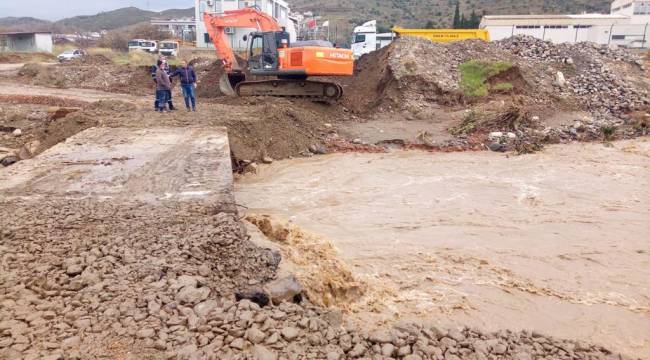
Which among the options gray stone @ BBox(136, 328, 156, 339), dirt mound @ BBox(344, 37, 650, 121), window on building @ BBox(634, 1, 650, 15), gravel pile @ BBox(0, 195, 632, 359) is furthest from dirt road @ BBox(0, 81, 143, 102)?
window on building @ BBox(634, 1, 650, 15)

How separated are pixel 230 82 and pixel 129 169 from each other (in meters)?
10.3

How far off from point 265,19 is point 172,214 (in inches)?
489

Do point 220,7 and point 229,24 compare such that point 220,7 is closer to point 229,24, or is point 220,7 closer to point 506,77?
point 229,24

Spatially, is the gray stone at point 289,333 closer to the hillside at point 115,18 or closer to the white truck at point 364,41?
the white truck at point 364,41

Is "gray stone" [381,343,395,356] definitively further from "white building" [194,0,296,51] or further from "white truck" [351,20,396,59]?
"white building" [194,0,296,51]

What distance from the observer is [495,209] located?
26.0 feet

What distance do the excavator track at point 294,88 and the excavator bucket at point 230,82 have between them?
1441 mm

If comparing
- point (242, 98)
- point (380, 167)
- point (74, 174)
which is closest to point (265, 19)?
point (242, 98)

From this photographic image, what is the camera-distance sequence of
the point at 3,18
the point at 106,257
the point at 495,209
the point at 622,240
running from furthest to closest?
the point at 3,18 < the point at 495,209 < the point at 622,240 < the point at 106,257

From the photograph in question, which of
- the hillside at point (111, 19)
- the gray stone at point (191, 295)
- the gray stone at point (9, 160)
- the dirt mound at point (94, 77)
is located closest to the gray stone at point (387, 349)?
the gray stone at point (191, 295)

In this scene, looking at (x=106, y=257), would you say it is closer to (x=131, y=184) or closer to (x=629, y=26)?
(x=131, y=184)

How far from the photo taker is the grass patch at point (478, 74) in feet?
51.7

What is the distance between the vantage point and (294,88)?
14.9 m

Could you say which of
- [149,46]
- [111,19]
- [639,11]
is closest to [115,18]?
[111,19]
